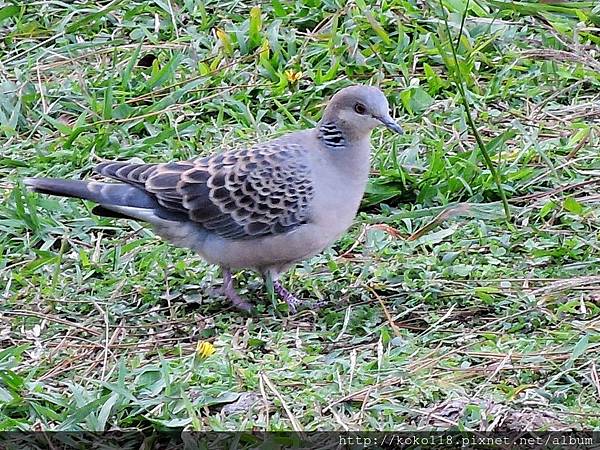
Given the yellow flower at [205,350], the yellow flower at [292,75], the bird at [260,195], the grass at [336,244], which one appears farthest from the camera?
the yellow flower at [292,75]

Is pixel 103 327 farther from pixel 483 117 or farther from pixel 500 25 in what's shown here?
pixel 500 25

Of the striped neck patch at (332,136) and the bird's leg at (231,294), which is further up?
the striped neck patch at (332,136)

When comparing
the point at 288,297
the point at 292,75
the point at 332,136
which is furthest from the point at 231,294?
the point at 292,75

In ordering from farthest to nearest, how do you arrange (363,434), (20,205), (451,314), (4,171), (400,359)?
1. (4,171)
2. (20,205)
3. (451,314)
4. (400,359)
5. (363,434)

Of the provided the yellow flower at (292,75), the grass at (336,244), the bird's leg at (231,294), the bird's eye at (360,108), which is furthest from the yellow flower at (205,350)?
the yellow flower at (292,75)

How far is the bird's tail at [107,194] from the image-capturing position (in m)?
5.05

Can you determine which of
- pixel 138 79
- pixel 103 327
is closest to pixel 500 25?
pixel 138 79

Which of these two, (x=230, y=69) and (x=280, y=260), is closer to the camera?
(x=280, y=260)

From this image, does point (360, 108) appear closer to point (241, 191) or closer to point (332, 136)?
point (332, 136)

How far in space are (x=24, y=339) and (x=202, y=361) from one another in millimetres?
779

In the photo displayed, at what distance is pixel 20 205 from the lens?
5.64 metres

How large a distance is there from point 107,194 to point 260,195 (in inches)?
23.9

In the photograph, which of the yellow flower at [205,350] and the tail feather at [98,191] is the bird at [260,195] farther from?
the yellow flower at [205,350]

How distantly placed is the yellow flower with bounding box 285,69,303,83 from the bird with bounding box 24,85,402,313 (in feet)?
5.09
